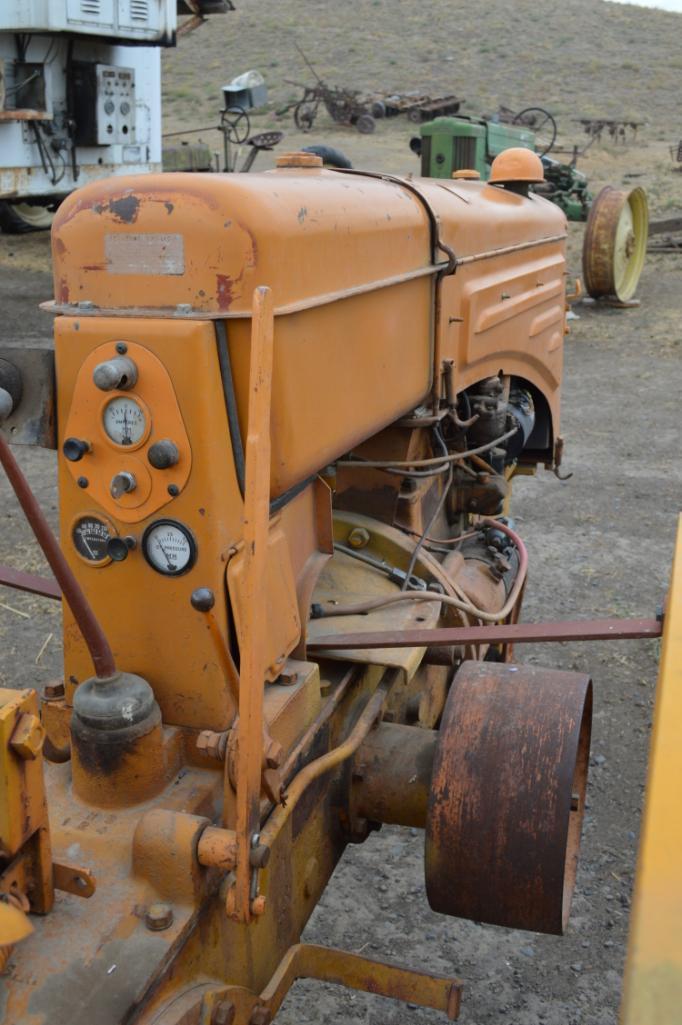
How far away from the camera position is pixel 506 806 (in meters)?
2.01

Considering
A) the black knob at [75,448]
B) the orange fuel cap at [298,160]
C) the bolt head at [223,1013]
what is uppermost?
the orange fuel cap at [298,160]

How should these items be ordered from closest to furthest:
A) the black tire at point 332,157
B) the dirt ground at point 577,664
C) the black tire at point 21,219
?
the dirt ground at point 577,664 → the black tire at point 332,157 → the black tire at point 21,219

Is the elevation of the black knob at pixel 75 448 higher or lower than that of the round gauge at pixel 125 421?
lower

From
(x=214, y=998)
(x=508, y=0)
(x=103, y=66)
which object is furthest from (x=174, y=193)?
(x=508, y=0)

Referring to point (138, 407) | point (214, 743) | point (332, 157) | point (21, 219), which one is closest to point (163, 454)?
point (138, 407)

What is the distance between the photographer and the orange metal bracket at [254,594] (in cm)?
167

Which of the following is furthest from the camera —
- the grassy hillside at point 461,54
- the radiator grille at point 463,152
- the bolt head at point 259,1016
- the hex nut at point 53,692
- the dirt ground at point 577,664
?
the grassy hillside at point 461,54

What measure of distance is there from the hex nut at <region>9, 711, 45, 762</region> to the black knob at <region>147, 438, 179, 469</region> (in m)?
0.47

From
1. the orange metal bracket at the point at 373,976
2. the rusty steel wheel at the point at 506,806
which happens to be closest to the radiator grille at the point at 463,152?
the rusty steel wheel at the point at 506,806

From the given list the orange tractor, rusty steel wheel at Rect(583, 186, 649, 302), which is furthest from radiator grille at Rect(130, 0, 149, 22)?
the orange tractor

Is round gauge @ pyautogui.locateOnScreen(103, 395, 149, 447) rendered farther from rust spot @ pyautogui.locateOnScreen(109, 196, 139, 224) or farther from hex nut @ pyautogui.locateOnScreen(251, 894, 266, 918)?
hex nut @ pyautogui.locateOnScreen(251, 894, 266, 918)

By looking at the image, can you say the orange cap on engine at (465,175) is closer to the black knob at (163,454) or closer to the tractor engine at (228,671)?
the tractor engine at (228,671)

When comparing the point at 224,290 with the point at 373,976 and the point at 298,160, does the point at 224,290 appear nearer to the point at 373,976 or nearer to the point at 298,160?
the point at 298,160

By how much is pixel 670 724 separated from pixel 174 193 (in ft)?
3.82
